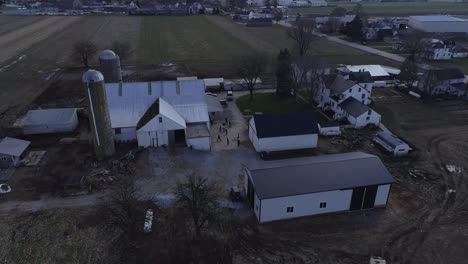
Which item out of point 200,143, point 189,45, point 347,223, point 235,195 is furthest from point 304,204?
point 189,45

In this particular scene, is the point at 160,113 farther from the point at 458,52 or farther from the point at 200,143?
the point at 458,52

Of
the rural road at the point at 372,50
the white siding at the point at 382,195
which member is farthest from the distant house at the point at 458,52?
the white siding at the point at 382,195

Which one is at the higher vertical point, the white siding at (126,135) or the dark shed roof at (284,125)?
the dark shed roof at (284,125)

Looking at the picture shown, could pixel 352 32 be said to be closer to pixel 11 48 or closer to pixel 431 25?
pixel 431 25

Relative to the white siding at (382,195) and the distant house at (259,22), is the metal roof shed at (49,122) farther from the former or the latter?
the distant house at (259,22)

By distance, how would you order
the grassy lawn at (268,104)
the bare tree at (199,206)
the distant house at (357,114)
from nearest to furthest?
the bare tree at (199,206) → the distant house at (357,114) → the grassy lawn at (268,104)
